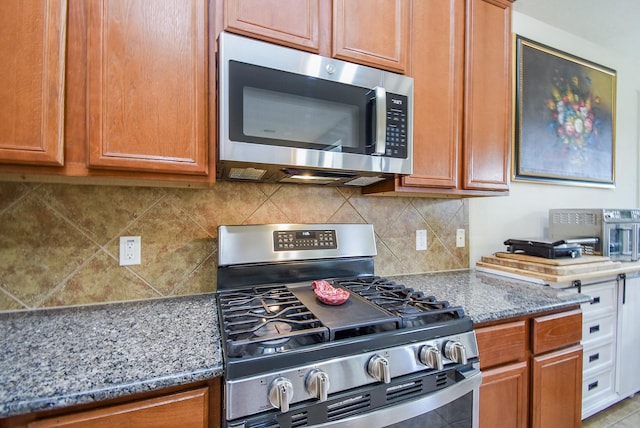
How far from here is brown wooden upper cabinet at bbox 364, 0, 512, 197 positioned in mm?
1445

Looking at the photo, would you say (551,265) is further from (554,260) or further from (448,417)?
(448,417)

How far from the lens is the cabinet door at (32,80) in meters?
0.86

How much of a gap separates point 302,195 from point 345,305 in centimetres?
64

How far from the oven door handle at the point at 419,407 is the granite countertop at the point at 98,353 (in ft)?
1.31

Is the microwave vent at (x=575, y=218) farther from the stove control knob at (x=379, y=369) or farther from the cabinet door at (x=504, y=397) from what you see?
the stove control knob at (x=379, y=369)

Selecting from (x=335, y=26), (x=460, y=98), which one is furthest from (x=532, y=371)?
(x=335, y=26)

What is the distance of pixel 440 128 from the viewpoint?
1487mm

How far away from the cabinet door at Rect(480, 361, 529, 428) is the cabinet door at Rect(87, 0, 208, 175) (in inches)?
53.5

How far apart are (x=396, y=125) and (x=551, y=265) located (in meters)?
1.16

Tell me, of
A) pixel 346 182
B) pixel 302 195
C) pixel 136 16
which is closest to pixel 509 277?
pixel 346 182

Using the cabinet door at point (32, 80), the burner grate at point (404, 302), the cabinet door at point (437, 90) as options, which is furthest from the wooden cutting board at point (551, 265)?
the cabinet door at point (32, 80)

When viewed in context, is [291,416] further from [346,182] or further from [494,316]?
[346,182]

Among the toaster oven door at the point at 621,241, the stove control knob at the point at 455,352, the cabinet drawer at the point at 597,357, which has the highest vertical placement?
the toaster oven door at the point at 621,241

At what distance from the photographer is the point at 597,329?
186cm
